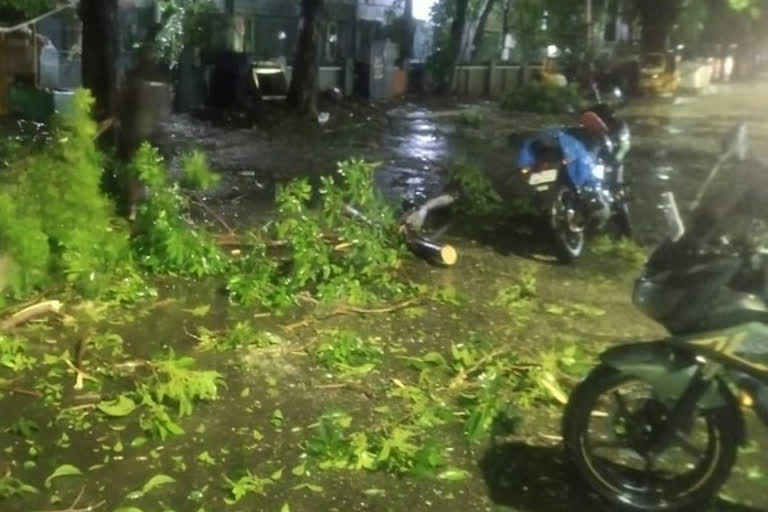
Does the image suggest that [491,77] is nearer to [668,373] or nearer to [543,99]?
[543,99]

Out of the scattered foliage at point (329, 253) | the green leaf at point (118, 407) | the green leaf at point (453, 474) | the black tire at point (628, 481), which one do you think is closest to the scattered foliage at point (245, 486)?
the green leaf at point (453, 474)

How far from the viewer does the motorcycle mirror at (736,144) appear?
4570mm

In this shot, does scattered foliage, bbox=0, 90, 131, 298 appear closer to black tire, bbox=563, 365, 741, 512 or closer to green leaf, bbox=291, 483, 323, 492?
green leaf, bbox=291, 483, 323, 492

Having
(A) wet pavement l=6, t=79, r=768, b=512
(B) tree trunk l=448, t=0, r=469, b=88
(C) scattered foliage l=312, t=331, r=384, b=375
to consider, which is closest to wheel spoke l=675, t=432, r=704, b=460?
(A) wet pavement l=6, t=79, r=768, b=512

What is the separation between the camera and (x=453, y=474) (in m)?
4.77

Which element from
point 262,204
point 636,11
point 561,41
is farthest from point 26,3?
point 636,11

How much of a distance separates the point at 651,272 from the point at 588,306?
321cm

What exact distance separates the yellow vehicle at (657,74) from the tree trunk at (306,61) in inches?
521

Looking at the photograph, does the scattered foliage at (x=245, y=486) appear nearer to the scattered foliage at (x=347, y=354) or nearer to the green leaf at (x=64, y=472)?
the green leaf at (x=64, y=472)

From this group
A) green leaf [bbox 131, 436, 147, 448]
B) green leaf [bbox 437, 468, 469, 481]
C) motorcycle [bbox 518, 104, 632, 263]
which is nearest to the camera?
green leaf [bbox 437, 468, 469, 481]

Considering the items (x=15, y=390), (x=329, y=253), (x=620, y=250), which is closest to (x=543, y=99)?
(x=620, y=250)

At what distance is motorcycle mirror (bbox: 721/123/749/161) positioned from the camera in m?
4.57

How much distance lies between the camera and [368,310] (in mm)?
7043

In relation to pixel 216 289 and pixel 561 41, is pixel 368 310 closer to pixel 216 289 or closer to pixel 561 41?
pixel 216 289
